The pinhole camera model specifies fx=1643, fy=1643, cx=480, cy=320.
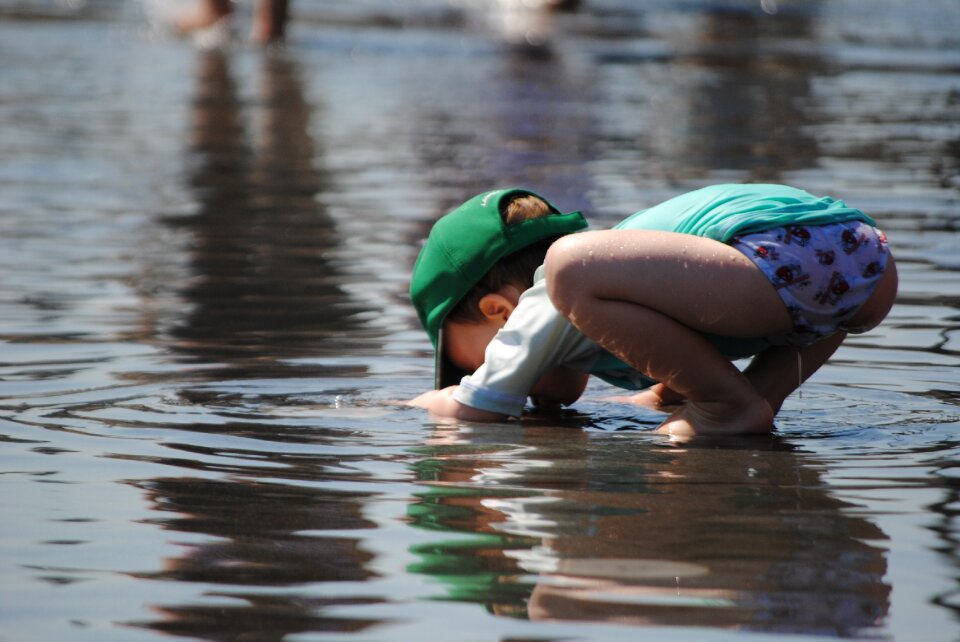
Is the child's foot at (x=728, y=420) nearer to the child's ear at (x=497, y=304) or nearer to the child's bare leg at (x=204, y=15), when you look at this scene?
the child's ear at (x=497, y=304)

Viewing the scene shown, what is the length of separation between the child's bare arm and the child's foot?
19.1 inches

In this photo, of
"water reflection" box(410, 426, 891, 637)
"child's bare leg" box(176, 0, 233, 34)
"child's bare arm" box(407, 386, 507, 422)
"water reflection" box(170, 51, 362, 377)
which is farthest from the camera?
"child's bare leg" box(176, 0, 233, 34)

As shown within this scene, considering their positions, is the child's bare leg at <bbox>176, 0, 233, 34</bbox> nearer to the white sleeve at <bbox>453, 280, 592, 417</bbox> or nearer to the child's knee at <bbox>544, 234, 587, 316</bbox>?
the white sleeve at <bbox>453, 280, 592, 417</bbox>

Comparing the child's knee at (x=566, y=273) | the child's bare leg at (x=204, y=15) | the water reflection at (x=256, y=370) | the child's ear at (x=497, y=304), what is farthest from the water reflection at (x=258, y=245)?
the child's bare leg at (x=204, y=15)

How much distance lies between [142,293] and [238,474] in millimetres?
2461

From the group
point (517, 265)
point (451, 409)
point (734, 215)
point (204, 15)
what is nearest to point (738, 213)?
point (734, 215)

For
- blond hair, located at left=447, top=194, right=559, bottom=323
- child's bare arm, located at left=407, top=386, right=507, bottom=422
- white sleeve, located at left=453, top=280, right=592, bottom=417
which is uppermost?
blond hair, located at left=447, top=194, right=559, bottom=323

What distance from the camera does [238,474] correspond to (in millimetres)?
3547

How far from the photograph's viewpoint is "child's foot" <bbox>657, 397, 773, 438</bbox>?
13.0ft

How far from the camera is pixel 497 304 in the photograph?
166 inches

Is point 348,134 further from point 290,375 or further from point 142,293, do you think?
point 290,375

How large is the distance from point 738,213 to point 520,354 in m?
0.63

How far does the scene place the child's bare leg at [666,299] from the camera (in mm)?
3824

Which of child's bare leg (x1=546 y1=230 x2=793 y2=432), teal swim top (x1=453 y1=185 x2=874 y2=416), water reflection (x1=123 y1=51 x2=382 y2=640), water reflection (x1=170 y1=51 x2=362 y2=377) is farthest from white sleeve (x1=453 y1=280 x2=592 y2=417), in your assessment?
water reflection (x1=170 y1=51 x2=362 y2=377)
